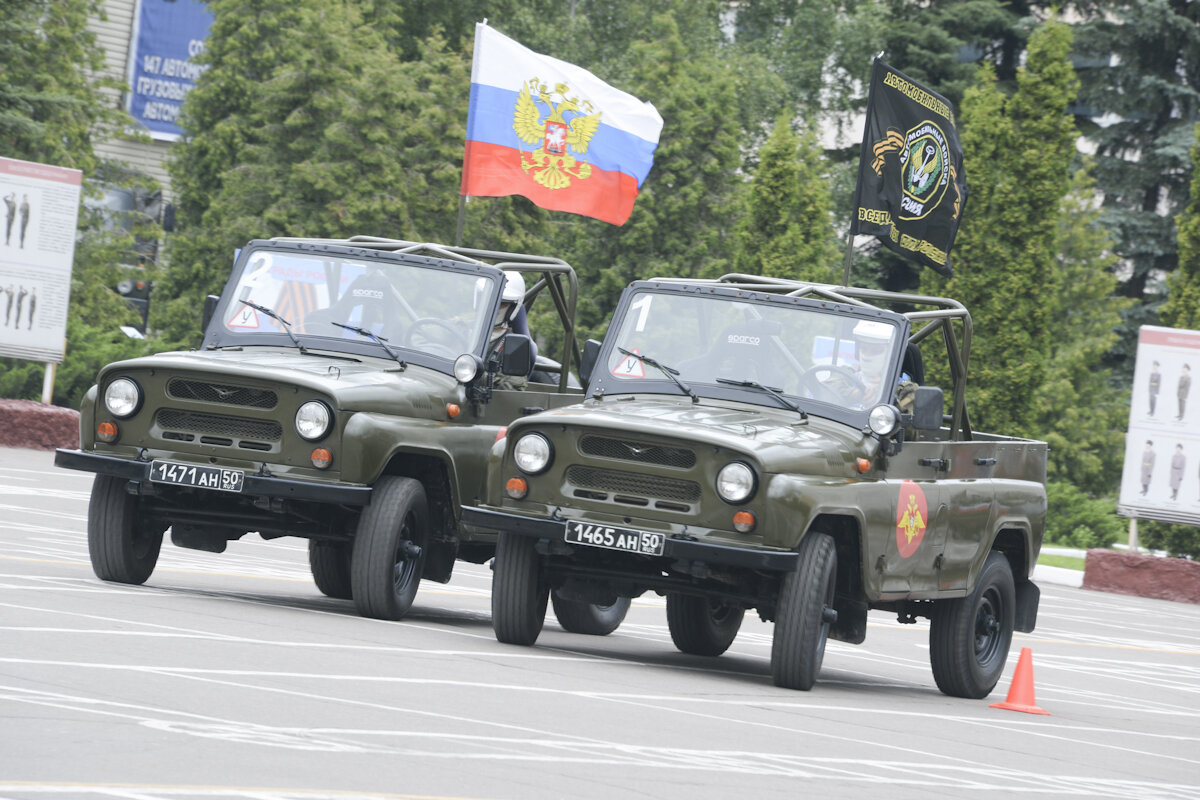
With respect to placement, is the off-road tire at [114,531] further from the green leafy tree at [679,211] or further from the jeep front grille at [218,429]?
the green leafy tree at [679,211]

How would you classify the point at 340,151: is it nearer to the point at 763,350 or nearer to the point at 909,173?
the point at 909,173

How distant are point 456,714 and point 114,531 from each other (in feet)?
14.4

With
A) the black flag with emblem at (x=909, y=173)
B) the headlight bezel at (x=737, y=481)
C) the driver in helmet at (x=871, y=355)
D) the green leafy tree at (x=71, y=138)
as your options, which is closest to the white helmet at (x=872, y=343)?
the driver in helmet at (x=871, y=355)

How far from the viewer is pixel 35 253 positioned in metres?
27.2

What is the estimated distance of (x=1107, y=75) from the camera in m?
49.2

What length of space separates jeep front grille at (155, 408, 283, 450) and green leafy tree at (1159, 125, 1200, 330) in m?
20.2

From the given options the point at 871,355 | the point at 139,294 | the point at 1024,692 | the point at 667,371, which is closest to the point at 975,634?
the point at 1024,692

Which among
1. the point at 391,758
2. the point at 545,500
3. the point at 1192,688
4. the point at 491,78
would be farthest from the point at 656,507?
the point at 491,78

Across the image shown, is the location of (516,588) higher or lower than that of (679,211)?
lower

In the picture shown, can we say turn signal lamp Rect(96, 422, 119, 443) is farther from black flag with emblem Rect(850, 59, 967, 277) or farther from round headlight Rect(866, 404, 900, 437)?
black flag with emblem Rect(850, 59, 967, 277)

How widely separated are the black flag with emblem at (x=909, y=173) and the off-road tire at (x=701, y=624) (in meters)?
→ 6.54

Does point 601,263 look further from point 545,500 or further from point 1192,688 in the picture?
point 545,500

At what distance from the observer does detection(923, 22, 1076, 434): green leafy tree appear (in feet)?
110

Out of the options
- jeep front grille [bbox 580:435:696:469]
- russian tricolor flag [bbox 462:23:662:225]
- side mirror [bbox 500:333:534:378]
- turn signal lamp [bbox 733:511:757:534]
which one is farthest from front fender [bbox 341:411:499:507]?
russian tricolor flag [bbox 462:23:662:225]
